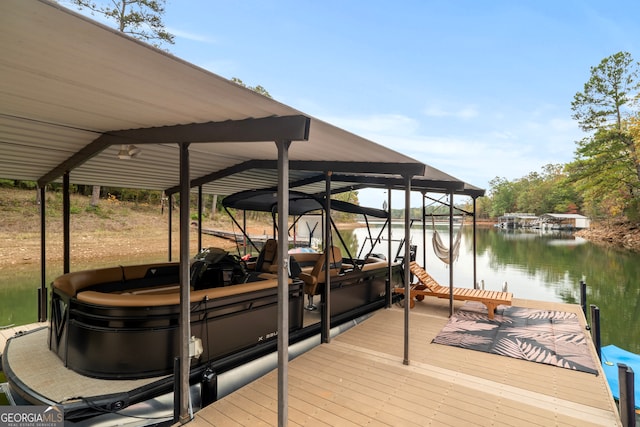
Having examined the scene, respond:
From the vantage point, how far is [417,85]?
56156 millimetres

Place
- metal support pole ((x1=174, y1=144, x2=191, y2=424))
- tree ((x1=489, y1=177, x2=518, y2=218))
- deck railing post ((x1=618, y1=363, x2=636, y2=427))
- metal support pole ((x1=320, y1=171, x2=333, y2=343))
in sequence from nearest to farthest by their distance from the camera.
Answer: deck railing post ((x1=618, y1=363, x2=636, y2=427)) < metal support pole ((x1=174, y1=144, x2=191, y2=424)) < metal support pole ((x1=320, y1=171, x2=333, y2=343)) < tree ((x1=489, y1=177, x2=518, y2=218))

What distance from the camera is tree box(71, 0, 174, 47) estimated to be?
1438 centimetres

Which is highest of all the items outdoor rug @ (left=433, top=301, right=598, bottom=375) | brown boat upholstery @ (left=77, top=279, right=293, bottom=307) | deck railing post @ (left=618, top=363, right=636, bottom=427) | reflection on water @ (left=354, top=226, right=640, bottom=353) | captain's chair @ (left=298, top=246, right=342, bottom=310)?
brown boat upholstery @ (left=77, top=279, right=293, bottom=307)

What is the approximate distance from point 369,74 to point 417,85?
9.10 metres

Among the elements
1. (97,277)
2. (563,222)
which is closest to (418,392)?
(97,277)

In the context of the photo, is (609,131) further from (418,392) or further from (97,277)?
(97,277)

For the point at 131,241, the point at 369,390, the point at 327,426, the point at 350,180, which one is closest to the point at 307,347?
the point at 369,390

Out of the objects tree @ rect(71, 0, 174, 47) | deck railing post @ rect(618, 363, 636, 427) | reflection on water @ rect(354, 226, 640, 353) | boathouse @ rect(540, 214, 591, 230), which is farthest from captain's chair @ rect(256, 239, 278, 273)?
boathouse @ rect(540, 214, 591, 230)

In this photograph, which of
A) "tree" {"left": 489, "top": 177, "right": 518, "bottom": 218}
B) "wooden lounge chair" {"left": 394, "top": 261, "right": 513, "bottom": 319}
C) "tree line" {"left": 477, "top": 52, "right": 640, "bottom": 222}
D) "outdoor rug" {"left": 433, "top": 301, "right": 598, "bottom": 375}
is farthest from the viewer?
"tree" {"left": 489, "top": 177, "right": 518, "bottom": 218}

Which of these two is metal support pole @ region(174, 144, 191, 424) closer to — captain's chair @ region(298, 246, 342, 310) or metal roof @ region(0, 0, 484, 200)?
metal roof @ region(0, 0, 484, 200)

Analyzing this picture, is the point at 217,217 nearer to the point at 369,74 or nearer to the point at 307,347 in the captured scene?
the point at 307,347

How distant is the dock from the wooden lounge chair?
1.57m

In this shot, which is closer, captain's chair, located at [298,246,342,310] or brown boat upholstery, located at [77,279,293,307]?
brown boat upholstery, located at [77,279,293,307]

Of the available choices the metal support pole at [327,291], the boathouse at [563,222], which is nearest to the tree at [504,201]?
the boathouse at [563,222]
